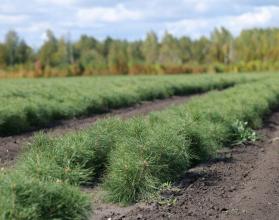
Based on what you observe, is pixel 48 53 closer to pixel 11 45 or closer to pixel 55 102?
pixel 11 45

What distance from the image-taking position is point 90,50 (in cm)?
10250

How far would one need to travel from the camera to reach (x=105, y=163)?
26.5ft

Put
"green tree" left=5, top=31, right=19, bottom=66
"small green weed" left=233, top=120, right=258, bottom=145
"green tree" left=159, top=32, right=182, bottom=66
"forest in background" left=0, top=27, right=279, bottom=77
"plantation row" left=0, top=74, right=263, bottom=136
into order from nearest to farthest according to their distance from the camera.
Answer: "small green weed" left=233, top=120, right=258, bottom=145 → "plantation row" left=0, top=74, right=263, bottom=136 → "forest in background" left=0, top=27, right=279, bottom=77 → "green tree" left=5, top=31, right=19, bottom=66 → "green tree" left=159, top=32, right=182, bottom=66

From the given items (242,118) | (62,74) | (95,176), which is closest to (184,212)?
(95,176)

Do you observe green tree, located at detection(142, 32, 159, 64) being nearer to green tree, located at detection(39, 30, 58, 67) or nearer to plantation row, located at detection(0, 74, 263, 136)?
green tree, located at detection(39, 30, 58, 67)

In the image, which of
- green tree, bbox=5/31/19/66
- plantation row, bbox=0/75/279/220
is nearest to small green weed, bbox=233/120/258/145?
plantation row, bbox=0/75/279/220

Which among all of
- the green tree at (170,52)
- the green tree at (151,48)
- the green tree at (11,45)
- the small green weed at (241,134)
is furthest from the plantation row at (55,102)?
the green tree at (151,48)

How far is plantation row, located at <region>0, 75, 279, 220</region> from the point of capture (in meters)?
4.89

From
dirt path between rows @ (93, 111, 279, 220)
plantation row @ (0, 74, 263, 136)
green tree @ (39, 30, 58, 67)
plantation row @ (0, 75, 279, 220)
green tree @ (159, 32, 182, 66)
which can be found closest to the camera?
plantation row @ (0, 75, 279, 220)

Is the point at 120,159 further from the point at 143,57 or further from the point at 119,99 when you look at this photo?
the point at 143,57

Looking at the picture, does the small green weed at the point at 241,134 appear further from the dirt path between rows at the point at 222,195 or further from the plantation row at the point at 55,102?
the plantation row at the point at 55,102

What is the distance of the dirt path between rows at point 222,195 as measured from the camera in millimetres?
6562

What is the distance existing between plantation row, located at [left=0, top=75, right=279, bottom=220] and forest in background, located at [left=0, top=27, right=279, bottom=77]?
46.1 metres

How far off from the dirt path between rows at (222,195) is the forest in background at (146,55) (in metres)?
46.4
